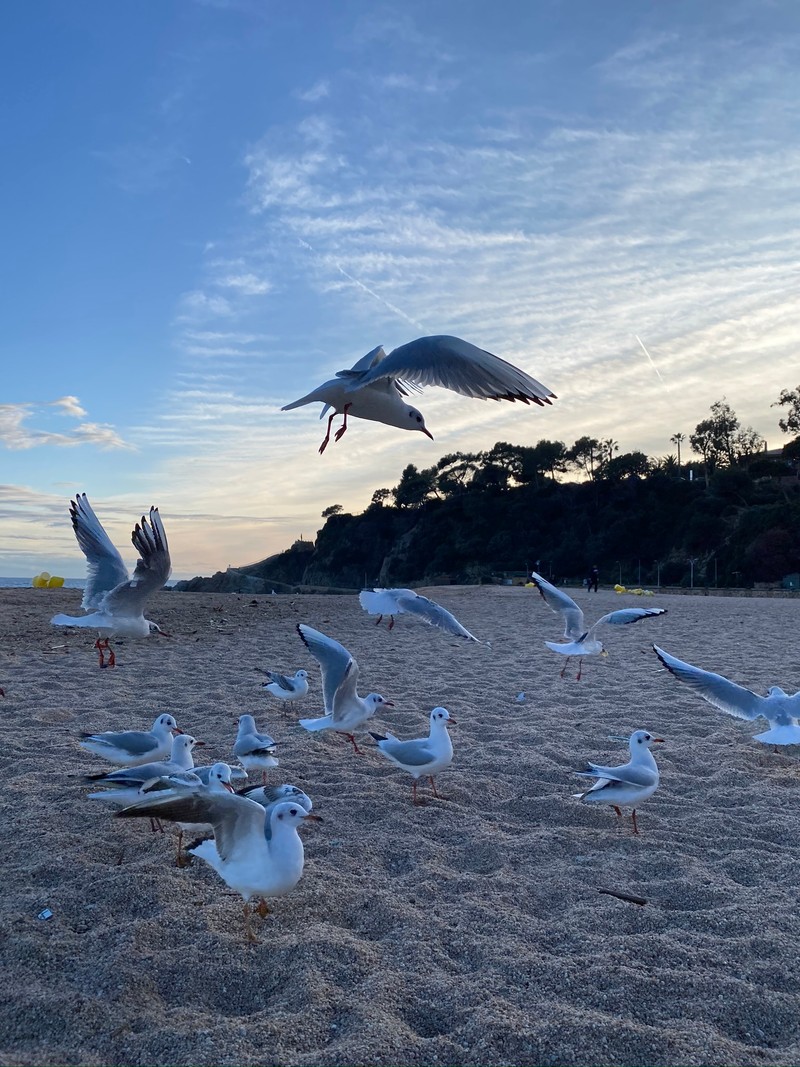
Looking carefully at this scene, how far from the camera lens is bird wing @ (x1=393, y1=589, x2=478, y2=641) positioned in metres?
7.10

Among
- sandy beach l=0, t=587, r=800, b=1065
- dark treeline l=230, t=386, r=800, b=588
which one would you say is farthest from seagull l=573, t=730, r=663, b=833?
dark treeline l=230, t=386, r=800, b=588

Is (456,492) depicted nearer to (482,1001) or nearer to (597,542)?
(597,542)

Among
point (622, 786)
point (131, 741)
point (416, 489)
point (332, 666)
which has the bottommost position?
point (622, 786)

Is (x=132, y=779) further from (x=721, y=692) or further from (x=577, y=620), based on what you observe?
(x=577, y=620)

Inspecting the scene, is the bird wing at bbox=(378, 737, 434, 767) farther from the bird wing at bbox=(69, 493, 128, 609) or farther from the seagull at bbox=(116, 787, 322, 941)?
the bird wing at bbox=(69, 493, 128, 609)

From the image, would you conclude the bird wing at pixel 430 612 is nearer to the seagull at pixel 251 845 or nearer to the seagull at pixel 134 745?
the seagull at pixel 134 745

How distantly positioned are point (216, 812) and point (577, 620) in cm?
693

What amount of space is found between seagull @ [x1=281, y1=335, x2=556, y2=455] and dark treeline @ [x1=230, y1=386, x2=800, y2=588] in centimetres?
3469

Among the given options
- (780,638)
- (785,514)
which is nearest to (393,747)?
(780,638)

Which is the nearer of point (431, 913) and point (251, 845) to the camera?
point (251, 845)

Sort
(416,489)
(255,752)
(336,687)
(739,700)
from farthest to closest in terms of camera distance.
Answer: (416,489)
(739,700)
(336,687)
(255,752)

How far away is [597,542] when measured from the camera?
51.3 m

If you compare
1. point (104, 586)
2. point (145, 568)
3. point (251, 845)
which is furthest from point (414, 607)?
point (251, 845)

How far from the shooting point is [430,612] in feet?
25.1
